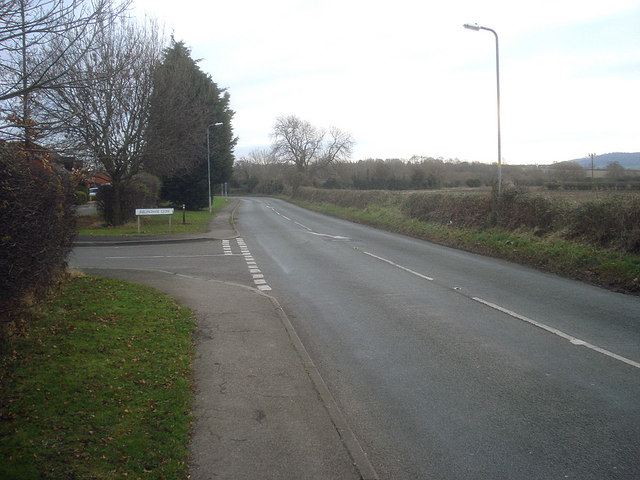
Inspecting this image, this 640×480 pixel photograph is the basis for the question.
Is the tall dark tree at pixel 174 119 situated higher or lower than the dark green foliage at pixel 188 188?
higher

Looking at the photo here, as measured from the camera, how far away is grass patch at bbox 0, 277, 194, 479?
11.9 ft

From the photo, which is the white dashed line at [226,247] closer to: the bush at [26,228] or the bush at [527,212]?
the bush at [527,212]

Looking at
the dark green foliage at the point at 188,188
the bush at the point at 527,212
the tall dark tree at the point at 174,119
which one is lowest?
the bush at the point at 527,212

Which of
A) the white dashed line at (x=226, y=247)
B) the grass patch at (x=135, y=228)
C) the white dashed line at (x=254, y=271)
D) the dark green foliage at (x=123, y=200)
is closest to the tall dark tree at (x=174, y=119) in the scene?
the dark green foliage at (x=123, y=200)

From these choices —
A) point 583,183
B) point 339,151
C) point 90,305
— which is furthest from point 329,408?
point 339,151

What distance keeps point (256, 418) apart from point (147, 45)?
23.4 m

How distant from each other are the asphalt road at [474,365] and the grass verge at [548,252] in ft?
2.47

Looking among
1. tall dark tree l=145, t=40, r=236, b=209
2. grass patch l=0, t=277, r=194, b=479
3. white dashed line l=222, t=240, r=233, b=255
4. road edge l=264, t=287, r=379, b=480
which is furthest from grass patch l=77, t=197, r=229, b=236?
road edge l=264, t=287, r=379, b=480

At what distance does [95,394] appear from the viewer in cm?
476

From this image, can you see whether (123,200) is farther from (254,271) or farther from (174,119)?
(254,271)

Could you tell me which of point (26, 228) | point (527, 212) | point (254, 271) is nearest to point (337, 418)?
point (26, 228)

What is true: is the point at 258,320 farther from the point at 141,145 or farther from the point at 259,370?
the point at 141,145

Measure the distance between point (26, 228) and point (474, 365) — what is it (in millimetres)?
5509

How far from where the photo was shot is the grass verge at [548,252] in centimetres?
1130
